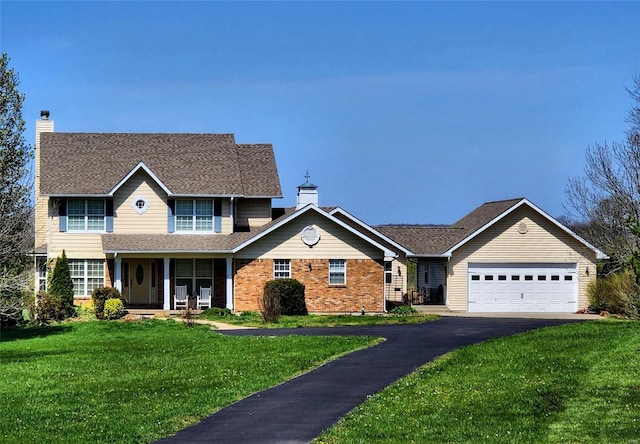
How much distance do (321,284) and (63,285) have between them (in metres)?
10.9

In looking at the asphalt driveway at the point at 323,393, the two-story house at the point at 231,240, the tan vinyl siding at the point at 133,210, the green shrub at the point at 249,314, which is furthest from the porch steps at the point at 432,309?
the tan vinyl siding at the point at 133,210

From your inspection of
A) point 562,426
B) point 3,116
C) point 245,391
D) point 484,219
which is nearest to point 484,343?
point 245,391

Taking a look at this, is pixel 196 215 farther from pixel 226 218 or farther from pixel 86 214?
pixel 86 214

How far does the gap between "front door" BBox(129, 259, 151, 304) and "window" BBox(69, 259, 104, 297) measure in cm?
214

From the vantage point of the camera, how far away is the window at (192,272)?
43.4 m

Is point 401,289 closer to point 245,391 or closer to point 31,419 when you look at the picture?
point 245,391

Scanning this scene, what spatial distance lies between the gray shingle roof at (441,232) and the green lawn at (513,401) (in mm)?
21888

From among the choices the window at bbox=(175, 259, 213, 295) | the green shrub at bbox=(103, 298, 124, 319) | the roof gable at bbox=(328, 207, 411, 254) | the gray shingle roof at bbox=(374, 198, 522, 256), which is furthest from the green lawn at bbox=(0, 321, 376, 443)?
the gray shingle roof at bbox=(374, 198, 522, 256)

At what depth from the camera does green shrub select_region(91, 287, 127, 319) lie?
1563 inches

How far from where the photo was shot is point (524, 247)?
45250 millimetres

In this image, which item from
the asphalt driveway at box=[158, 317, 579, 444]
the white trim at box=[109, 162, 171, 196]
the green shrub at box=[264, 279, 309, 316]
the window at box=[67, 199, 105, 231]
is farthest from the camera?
the window at box=[67, 199, 105, 231]

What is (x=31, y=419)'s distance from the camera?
1683cm

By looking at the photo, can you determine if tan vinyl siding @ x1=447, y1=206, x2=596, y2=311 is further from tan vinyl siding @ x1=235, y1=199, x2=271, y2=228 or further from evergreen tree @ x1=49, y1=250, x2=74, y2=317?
evergreen tree @ x1=49, y1=250, x2=74, y2=317

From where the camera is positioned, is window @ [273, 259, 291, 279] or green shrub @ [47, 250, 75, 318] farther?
window @ [273, 259, 291, 279]
